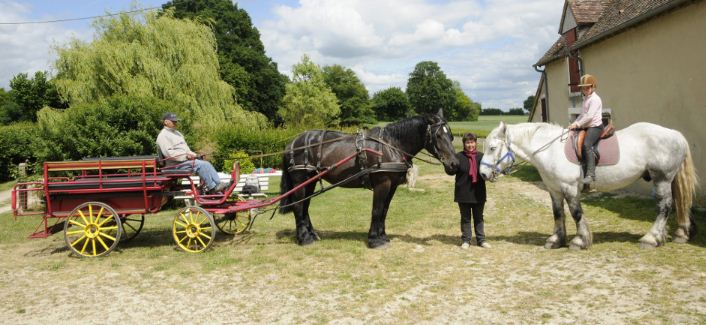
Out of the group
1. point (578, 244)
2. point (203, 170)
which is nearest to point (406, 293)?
point (578, 244)

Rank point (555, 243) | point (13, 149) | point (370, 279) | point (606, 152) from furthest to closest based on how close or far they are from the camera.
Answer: point (13, 149) → point (555, 243) → point (606, 152) → point (370, 279)

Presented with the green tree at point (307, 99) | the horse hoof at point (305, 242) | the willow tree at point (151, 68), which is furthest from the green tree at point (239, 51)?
the horse hoof at point (305, 242)

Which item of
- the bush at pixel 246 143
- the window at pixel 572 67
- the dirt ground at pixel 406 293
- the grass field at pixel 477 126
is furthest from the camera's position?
the grass field at pixel 477 126

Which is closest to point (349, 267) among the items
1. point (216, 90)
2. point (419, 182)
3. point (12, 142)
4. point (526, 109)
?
point (419, 182)

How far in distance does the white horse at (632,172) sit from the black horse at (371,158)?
947 millimetres

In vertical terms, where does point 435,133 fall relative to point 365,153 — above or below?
above

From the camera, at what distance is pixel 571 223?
902cm

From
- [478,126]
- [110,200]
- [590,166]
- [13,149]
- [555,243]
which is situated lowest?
[555,243]

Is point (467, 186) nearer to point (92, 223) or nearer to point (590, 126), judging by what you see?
point (590, 126)

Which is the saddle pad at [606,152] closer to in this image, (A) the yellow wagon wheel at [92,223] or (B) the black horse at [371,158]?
(B) the black horse at [371,158]

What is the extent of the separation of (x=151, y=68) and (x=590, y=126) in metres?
18.5

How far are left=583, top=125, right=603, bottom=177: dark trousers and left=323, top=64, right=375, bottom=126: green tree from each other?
63.9 meters

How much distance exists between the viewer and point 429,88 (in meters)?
81.2

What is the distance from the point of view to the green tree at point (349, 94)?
235 ft
